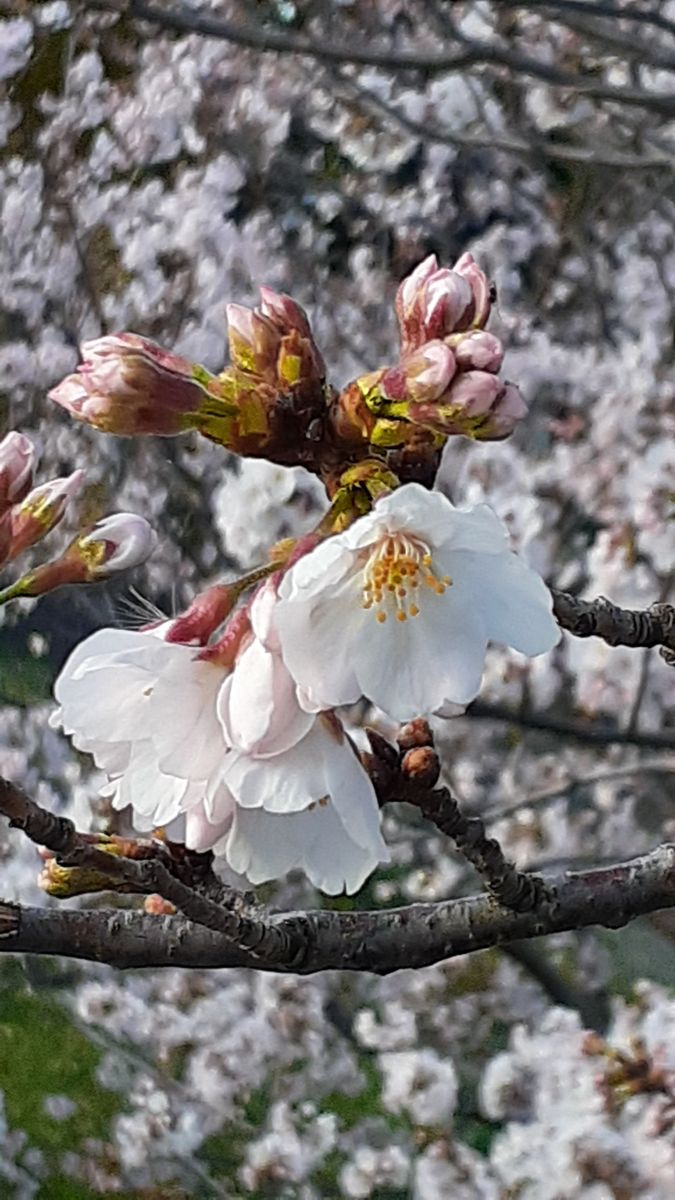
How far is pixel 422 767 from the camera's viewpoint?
29.6 inches

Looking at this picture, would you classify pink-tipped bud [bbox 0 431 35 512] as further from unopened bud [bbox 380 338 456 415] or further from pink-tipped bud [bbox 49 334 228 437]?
unopened bud [bbox 380 338 456 415]

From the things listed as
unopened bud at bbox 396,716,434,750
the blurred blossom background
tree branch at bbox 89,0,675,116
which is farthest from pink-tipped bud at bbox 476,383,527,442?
the blurred blossom background

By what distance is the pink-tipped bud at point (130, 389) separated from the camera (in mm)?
618

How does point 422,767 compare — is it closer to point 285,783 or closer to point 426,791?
point 426,791

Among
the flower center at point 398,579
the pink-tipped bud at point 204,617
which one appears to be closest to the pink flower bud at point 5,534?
the pink-tipped bud at point 204,617

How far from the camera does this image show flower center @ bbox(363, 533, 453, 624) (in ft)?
2.22

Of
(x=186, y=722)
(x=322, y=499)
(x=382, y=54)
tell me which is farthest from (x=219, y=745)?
(x=322, y=499)

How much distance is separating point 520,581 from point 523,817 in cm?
291

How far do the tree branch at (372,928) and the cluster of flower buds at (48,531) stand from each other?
202 mm

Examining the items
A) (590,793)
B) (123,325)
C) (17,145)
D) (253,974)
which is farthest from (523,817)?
(17,145)

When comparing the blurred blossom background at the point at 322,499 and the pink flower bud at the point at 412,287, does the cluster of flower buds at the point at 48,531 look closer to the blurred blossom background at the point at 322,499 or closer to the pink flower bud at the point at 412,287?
the pink flower bud at the point at 412,287

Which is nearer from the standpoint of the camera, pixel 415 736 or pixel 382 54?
pixel 415 736

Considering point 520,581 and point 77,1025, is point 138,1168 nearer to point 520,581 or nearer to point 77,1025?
point 77,1025

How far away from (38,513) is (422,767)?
0.28 metres
